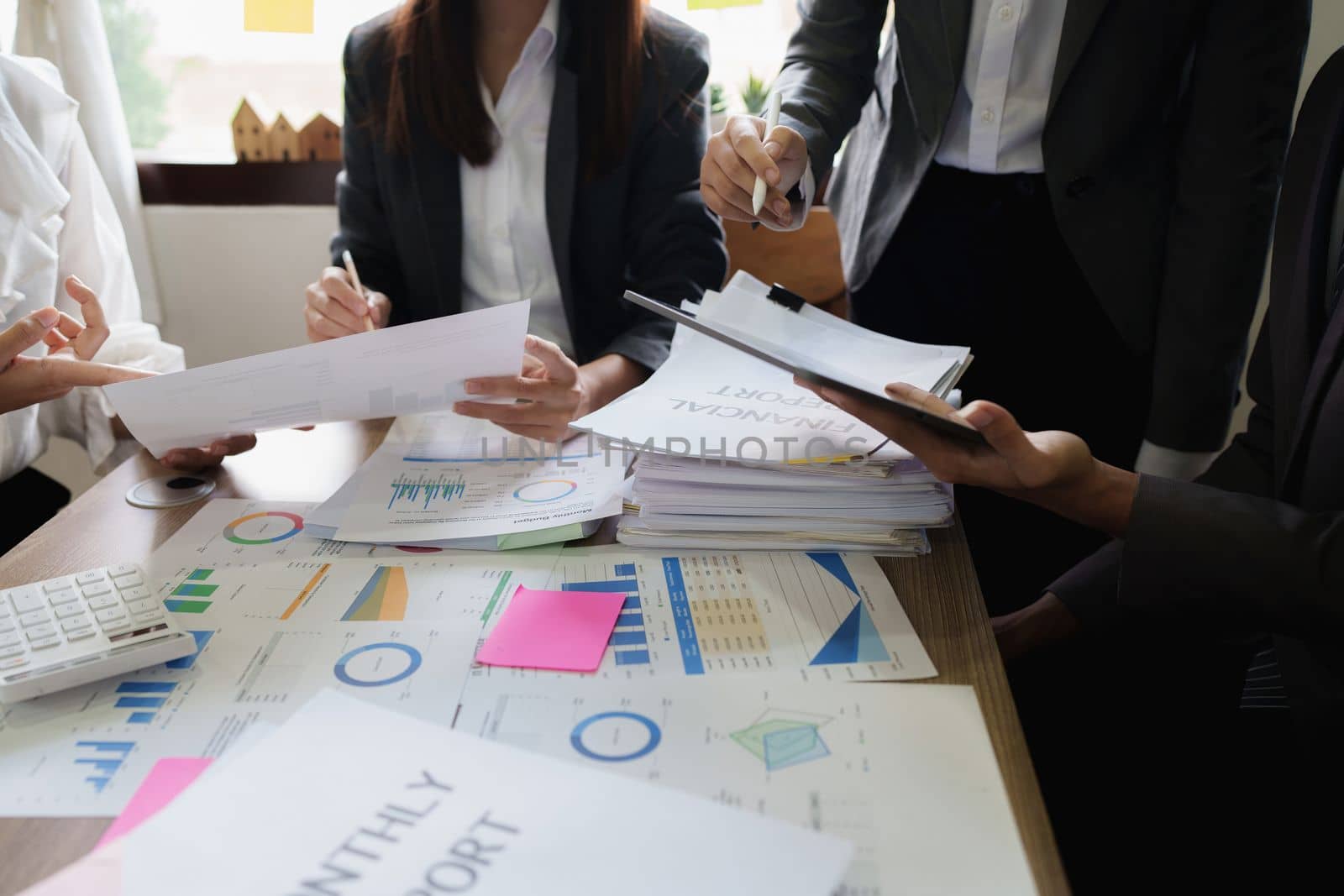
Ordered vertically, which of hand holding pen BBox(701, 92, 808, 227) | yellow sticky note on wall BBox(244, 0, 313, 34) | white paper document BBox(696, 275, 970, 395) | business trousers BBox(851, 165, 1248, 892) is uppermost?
yellow sticky note on wall BBox(244, 0, 313, 34)

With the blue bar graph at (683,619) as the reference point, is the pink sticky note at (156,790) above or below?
below

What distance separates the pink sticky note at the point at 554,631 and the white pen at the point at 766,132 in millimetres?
393

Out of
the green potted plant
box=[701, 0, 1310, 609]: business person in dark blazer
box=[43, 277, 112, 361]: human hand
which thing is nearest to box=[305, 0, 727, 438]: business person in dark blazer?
box=[701, 0, 1310, 609]: business person in dark blazer

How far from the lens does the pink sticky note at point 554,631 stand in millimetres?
633


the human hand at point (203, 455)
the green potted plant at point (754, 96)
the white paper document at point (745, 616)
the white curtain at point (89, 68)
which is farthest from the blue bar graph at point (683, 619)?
the white curtain at point (89, 68)

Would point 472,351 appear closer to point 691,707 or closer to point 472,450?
point 472,450

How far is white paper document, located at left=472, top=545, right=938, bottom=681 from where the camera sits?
628mm

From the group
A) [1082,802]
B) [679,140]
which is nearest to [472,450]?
[679,140]

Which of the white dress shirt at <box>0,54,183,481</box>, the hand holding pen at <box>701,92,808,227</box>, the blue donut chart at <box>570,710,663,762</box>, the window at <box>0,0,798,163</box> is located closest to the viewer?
the blue donut chart at <box>570,710,663,762</box>

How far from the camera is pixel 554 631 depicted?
2.19 feet

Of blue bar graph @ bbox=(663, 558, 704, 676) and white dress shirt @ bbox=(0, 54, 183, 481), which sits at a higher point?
white dress shirt @ bbox=(0, 54, 183, 481)

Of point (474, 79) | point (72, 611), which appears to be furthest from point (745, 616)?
point (474, 79)

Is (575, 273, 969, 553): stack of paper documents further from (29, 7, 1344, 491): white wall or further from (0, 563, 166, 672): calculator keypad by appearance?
(29, 7, 1344, 491): white wall

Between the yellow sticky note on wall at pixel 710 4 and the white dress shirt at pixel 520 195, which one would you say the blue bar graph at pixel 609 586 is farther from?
the yellow sticky note on wall at pixel 710 4
